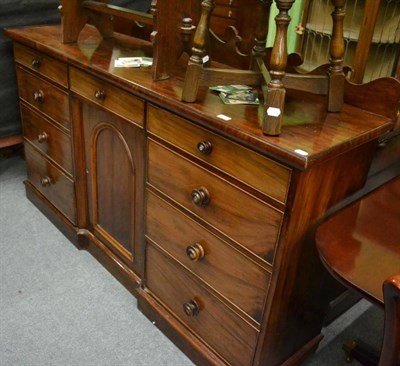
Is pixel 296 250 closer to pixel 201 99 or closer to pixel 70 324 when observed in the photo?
pixel 201 99

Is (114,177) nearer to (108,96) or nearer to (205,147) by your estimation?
(108,96)

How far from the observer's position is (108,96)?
1.39m

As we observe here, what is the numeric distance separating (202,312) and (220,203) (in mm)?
410

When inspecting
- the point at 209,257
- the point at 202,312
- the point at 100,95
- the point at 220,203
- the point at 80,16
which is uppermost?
the point at 80,16

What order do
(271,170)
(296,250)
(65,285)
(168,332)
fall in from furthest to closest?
(65,285), (168,332), (296,250), (271,170)

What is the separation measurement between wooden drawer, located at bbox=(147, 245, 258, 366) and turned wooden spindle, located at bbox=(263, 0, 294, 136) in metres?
0.57

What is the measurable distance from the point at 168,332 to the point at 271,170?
824 mm

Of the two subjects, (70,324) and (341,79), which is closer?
(341,79)

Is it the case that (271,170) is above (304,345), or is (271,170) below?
above

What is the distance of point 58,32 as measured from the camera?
183 centimetres

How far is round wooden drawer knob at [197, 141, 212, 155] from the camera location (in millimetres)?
1064

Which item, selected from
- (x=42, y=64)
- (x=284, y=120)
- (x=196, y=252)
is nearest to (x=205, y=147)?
(x=284, y=120)

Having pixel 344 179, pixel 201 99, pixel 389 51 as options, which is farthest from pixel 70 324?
pixel 389 51

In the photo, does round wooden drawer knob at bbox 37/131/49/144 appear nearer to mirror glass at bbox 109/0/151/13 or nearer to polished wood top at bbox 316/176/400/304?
mirror glass at bbox 109/0/151/13
